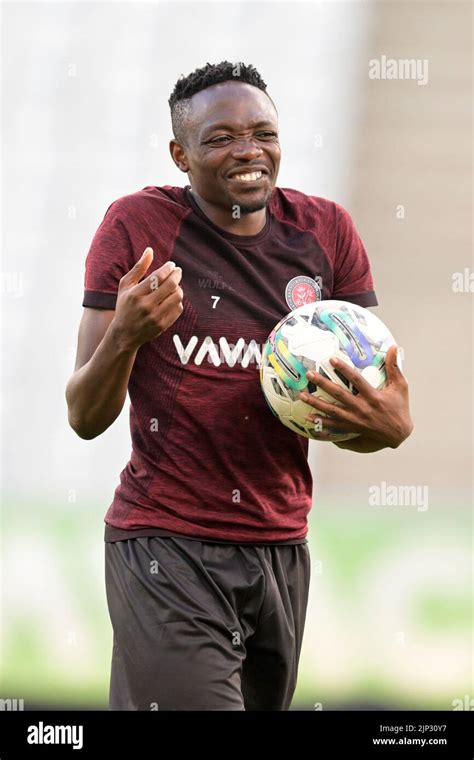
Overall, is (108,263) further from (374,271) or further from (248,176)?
(374,271)

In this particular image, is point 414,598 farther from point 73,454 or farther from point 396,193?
point 396,193

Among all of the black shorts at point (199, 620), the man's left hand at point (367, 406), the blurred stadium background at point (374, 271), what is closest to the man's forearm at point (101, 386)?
the black shorts at point (199, 620)

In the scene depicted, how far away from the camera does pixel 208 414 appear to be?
2.96 m

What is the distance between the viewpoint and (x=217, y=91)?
311 centimetres

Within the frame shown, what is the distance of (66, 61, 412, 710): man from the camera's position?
282 cm

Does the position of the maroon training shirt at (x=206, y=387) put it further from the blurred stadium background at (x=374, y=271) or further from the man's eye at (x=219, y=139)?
the blurred stadium background at (x=374, y=271)

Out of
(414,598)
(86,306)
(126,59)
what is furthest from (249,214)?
(126,59)

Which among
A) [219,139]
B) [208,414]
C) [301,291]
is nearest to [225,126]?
[219,139]

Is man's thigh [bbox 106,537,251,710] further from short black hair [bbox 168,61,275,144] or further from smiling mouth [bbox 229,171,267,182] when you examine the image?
short black hair [bbox 168,61,275,144]

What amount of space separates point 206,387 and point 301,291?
1.34 ft

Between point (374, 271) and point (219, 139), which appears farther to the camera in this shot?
point (374, 271)

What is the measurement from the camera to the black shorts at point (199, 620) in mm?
2773

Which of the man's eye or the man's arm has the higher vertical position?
the man's eye

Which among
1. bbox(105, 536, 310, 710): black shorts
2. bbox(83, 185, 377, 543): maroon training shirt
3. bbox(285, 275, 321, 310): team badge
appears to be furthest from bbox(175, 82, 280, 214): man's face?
bbox(105, 536, 310, 710): black shorts
